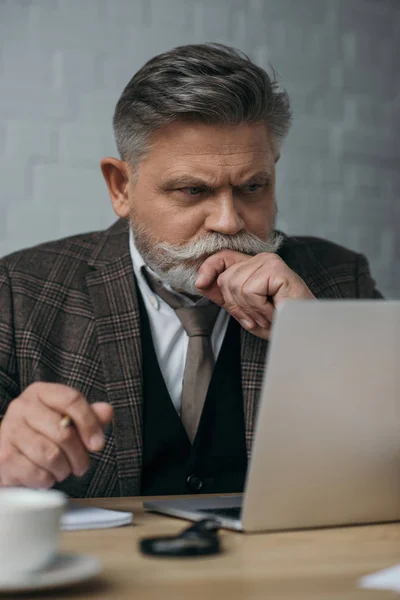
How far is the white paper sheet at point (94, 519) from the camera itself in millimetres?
1091

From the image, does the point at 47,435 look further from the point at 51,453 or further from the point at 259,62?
the point at 259,62

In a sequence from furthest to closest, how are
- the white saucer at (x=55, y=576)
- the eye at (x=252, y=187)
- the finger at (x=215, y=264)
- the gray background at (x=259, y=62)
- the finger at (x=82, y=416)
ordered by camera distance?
the gray background at (x=259, y=62) < the eye at (x=252, y=187) < the finger at (x=215, y=264) < the finger at (x=82, y=416) < the white saucer at (x=55, y=576)

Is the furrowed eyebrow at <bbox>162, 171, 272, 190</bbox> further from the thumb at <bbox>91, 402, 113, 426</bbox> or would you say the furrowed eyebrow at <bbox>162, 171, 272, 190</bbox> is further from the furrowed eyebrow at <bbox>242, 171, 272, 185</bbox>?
the thumb at <bbox>91, 402, 113, 426</bbox>

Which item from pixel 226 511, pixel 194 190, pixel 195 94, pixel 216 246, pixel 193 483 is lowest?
pixel 193 483

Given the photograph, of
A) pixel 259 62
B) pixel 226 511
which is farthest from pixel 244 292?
pixel 259 62

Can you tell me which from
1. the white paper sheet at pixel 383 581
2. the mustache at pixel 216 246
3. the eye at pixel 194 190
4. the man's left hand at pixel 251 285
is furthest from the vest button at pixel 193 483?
the white paper sheet at pixel 383 581

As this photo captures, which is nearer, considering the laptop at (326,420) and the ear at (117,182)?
the laptop at (326,420)

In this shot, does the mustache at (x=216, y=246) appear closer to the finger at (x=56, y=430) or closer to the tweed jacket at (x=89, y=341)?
the tweed jacket at (x=89, y=341)

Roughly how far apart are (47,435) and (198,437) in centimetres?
78

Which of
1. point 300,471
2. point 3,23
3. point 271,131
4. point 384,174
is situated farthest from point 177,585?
point 384,174

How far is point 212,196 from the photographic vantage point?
189 centimetres

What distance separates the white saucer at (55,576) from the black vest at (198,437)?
3.34ft

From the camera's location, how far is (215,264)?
5.96ft

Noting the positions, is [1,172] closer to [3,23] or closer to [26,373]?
[3,23]
